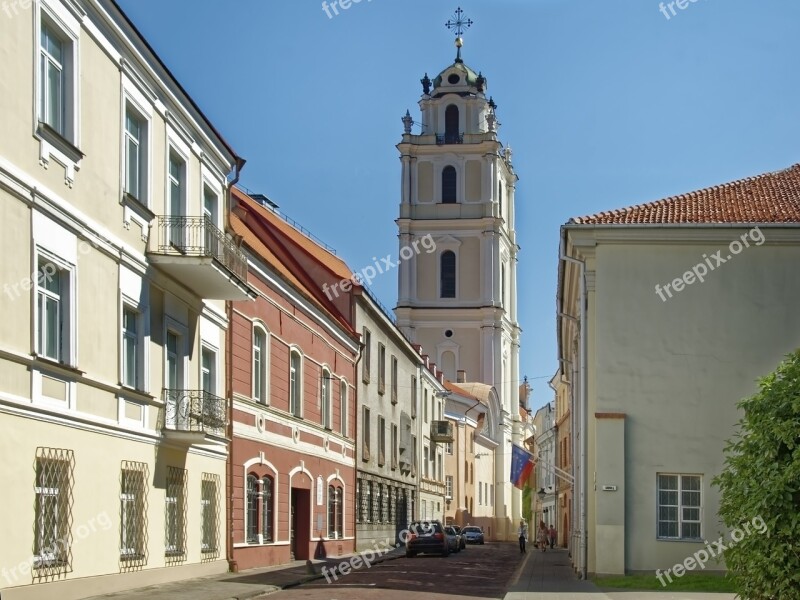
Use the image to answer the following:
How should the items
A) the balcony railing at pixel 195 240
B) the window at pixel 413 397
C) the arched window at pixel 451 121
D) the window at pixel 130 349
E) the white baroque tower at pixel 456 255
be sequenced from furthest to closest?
the arched window at pixel 451 121
the white baroque tower at pixel 456 255
the window at pixel 413 397
the balcony railing at pixel 195 240
the window at pixel 130 349

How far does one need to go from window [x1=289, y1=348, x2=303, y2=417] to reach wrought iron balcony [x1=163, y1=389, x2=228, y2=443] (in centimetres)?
819

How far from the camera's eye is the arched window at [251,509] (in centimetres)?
2681

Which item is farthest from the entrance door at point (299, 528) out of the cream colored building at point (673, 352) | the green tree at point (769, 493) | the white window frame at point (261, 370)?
the green tree at point (769, 493)

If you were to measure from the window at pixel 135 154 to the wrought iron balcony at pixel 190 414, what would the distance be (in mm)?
3509

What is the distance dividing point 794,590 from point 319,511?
69.2ft

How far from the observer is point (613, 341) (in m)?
25.1

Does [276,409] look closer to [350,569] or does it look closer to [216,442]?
[350,569]

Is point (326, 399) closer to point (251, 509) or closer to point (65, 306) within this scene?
point (251, 509)

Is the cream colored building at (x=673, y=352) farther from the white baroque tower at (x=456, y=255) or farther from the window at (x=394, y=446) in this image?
the white baroque tower at (x=456, y=255)

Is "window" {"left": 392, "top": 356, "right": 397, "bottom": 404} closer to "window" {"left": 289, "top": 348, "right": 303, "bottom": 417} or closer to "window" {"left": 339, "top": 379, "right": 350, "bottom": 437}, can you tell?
"window" {"left": 339, "top": 379, "right": 350, "bottom": 437}

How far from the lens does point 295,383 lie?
31.7 metres

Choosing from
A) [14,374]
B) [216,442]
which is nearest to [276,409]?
[216,442]

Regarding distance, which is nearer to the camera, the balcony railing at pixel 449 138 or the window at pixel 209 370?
the window at pixel 209 370

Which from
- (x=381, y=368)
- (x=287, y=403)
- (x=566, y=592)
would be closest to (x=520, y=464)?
(x=381, y=368)
